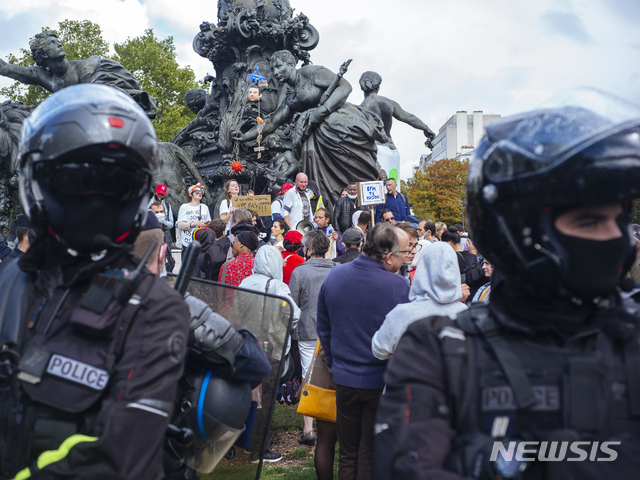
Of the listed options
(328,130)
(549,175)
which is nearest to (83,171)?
(549,175)

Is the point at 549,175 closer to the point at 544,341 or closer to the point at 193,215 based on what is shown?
the point at 544,341

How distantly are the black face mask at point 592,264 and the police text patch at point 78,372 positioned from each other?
47.9 inches

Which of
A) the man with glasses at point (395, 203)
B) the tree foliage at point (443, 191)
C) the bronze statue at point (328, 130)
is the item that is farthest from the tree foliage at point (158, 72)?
the man with glasses at point (395, 203)

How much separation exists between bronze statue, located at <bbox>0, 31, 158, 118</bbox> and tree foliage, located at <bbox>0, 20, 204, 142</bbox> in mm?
23155

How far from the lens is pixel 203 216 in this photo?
10.8m

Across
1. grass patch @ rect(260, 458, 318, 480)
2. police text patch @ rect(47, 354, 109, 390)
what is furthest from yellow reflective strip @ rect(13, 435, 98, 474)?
grass patch @ rect(260, 458, 318, 480)

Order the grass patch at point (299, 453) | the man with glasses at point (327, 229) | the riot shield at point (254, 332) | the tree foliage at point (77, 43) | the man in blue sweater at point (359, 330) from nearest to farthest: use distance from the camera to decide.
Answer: the riot shield at point (254, 332), the man in blue sweater at point (359, 330), the grass patch at point (299, 453), the man with glasses at point (327, 229), the tree foliage at point (77, 43)

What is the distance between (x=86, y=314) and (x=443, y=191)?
50.2m

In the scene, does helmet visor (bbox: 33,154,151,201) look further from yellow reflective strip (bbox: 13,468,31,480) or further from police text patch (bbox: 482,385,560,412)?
police text patch (bbox: 482,385,560,412)

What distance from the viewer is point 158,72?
134ft

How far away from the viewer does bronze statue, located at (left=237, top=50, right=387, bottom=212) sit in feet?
→ 56.7

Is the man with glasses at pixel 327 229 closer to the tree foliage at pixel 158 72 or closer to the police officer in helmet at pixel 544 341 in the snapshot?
the police officer in helmet at pixel 544 341

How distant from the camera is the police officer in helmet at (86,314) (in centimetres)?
178

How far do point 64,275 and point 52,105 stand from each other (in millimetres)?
532
